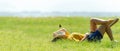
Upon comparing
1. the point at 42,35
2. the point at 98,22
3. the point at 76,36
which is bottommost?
the point at 42,35

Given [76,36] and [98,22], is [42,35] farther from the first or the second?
[98,22]

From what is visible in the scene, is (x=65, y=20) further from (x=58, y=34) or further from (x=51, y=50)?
(x=51, y=50)

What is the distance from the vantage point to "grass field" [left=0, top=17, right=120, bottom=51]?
14406 mm

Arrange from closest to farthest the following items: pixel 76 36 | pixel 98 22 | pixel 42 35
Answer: pixel 98 22 < pixel 76 36 < pixel 42 35

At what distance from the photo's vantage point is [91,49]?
45.9ft

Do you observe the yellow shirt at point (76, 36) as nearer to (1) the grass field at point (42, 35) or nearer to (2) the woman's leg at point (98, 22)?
(1) the grass field at point (42, 35)

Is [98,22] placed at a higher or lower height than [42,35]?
higher

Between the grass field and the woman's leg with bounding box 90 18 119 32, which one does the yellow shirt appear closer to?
the grass field

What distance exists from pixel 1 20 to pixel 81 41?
18.6 meters

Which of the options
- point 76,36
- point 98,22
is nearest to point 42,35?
point 76,36

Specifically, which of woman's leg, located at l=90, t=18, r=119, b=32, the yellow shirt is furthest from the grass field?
woman's leg, located at l=90, t=18, r=119, b=32

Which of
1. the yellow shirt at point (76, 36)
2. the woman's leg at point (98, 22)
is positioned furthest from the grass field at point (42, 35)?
the woman's leg at point (98, 22)

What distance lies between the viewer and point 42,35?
23297 millimetres

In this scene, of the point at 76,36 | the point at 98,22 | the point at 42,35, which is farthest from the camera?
the point at 42,35
